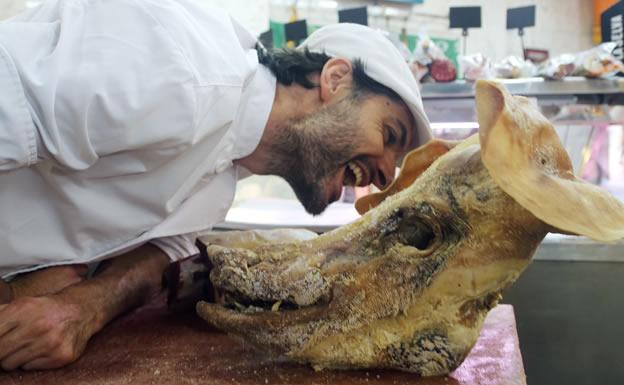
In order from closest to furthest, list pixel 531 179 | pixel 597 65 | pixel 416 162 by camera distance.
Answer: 1. pixel 531 179
2. pixel 416 162
3. pixel 597 65

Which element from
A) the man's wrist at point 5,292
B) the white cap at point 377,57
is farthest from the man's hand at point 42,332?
the white cap at point 377,57

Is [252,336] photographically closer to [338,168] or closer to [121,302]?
[121,302]

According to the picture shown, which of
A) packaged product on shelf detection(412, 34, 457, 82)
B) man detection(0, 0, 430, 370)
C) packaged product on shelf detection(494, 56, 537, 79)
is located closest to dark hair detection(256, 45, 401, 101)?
man detection(0, 0, 430, 370)

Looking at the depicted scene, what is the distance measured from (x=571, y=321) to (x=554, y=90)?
749 millimetres

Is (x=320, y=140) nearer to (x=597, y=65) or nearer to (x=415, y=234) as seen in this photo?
(x=415, y=234)

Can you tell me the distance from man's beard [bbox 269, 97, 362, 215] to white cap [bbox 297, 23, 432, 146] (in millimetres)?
99

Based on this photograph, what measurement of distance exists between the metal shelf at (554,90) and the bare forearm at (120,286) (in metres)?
1.12

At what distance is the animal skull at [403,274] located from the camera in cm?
82

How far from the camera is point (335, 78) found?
156 centimetres

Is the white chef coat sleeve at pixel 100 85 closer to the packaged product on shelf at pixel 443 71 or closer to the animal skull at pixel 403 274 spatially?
the animal skull at pixel 403 274

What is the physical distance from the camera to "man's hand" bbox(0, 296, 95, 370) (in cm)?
93

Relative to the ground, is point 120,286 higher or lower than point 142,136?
lower

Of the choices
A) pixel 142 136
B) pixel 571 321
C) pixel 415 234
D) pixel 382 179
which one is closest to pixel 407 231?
pixel 415 234

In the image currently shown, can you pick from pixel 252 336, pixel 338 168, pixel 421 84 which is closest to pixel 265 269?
pixel 252 336
